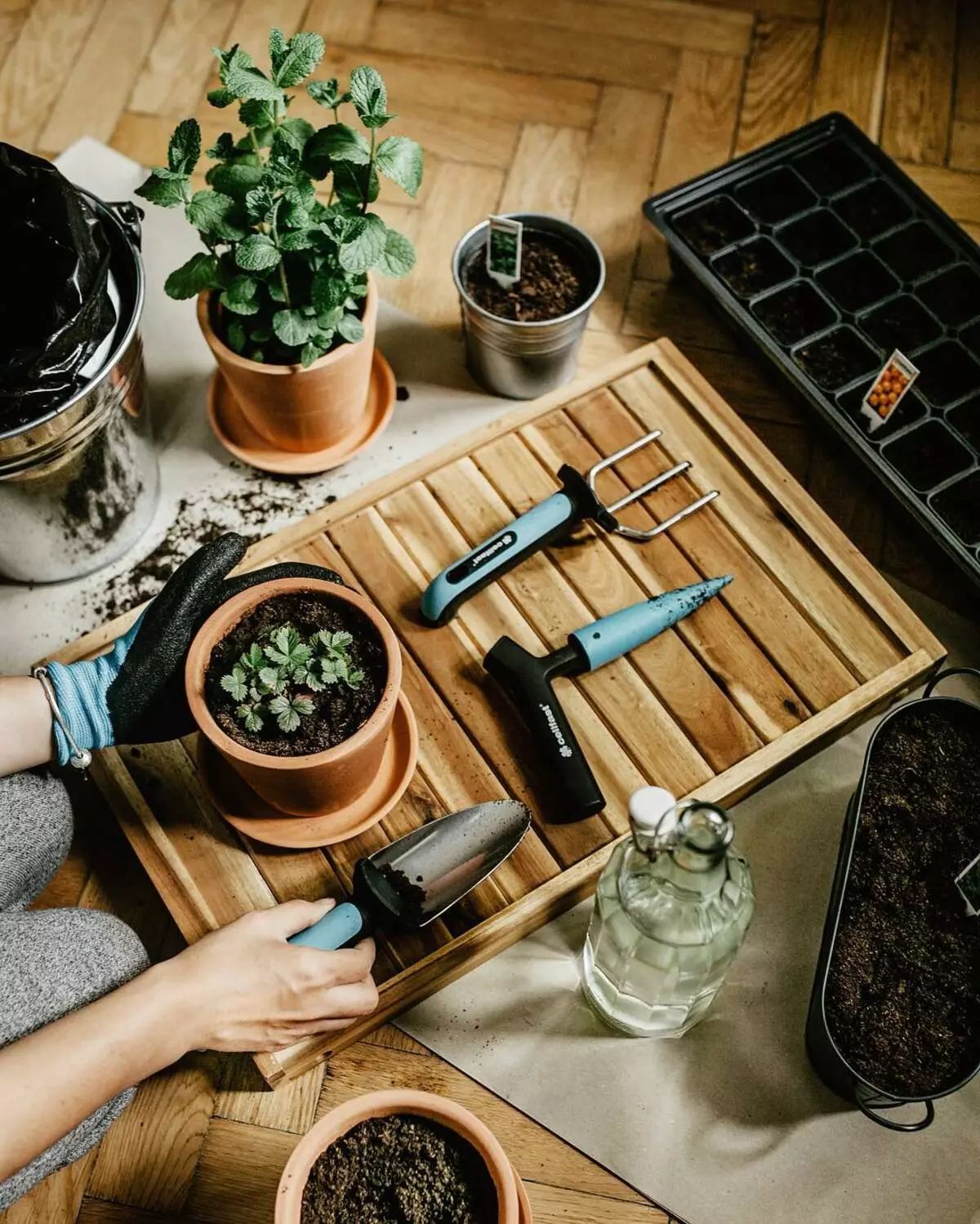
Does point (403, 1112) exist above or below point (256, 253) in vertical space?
below

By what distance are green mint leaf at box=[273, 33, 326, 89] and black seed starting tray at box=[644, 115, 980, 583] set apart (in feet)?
1.90

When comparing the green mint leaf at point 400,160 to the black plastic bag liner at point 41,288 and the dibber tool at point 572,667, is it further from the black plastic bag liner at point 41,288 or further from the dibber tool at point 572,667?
the dibber tool at point 572,667

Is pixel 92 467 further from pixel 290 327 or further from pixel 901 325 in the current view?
pixel 901 325

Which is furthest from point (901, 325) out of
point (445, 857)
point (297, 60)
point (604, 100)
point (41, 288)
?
point (41, 288)

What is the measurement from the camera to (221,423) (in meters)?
1.38

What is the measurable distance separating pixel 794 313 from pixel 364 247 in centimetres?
64

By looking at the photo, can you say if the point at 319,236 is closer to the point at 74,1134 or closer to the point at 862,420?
the point at 862,420

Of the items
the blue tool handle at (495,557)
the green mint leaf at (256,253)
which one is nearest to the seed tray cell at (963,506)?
the blue tool handle at (495,557)

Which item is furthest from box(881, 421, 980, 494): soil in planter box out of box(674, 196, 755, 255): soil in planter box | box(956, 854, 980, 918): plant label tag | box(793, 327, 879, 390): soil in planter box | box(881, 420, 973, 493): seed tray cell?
box(956, 854, 980, 918): plant label tag

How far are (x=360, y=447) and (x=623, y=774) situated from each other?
0.55m

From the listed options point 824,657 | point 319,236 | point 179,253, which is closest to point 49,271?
point 319,236

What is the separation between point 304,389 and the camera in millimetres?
1220

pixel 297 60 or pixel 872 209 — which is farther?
pixel 872 209

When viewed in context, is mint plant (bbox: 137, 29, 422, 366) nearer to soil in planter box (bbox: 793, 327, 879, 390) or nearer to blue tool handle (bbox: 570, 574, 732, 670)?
blue tool handle (bbox: 570, 574, 732, 670)
